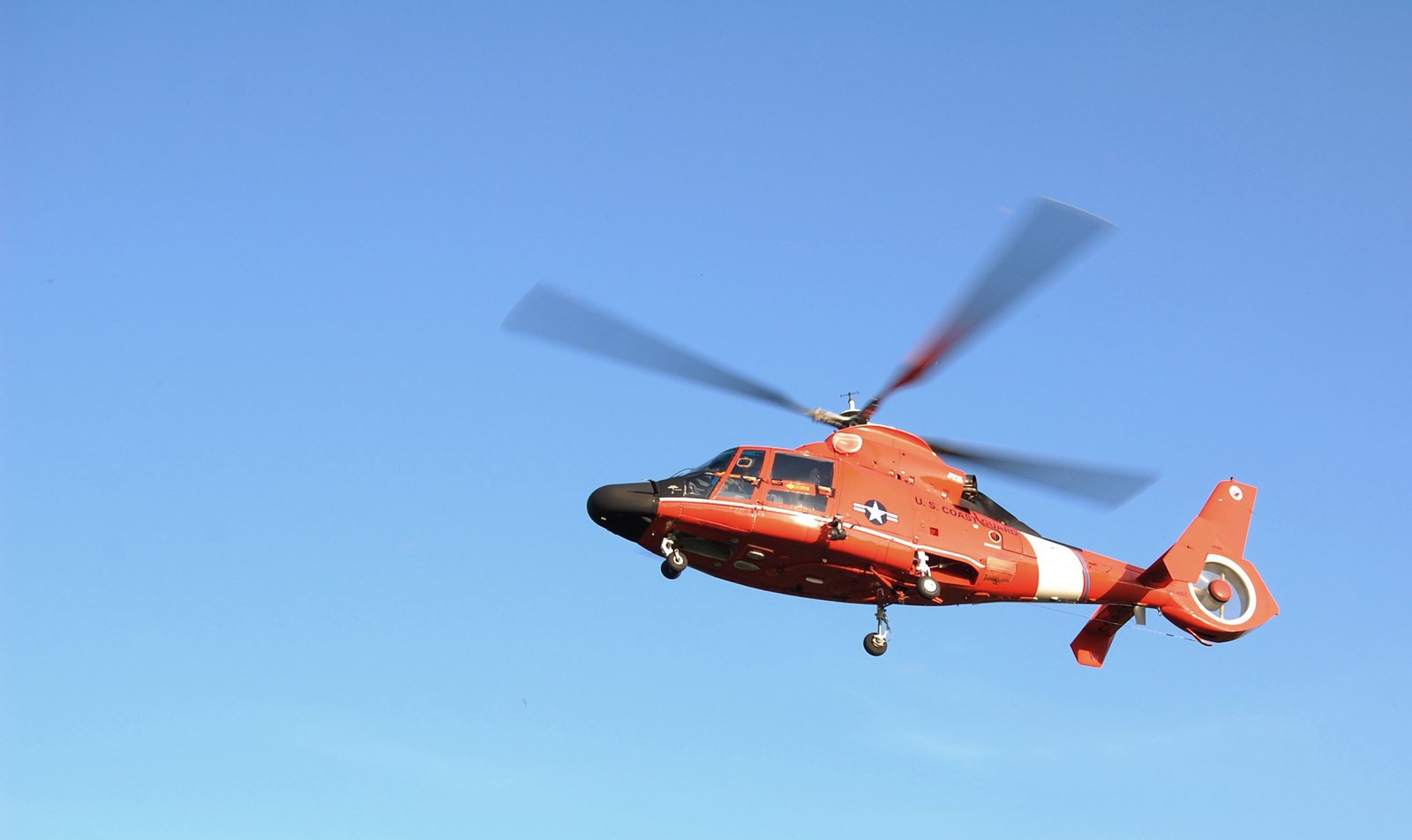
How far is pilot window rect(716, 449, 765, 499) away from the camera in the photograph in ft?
96.1

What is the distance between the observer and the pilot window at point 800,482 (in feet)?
96.2

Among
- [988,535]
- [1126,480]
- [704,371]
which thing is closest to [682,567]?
[704,371]

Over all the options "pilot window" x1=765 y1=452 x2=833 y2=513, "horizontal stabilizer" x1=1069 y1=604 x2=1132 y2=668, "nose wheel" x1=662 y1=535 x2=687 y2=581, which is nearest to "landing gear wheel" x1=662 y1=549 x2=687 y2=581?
"nose wheel" x1=662 y1=535 x2=687 y2=581

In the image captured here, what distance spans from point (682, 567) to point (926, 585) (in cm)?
450

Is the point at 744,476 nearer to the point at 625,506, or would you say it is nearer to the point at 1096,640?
the point at 625,506

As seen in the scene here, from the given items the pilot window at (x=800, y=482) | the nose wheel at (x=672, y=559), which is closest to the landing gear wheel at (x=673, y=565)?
the nose wheel at (x=672, y=559)

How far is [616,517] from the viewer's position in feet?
95.5

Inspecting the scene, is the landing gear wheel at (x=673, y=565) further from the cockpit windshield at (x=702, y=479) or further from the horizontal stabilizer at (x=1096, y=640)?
the horizontal stabilizer at (x=1096, y=640)

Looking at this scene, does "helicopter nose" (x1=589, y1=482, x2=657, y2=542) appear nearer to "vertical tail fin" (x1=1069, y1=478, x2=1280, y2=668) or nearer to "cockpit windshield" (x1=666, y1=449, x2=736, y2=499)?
"cockpit windshield" (x1=666, y1=449, x2=736, y2=499)

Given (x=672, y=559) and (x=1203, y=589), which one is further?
(x=1203, y=589)

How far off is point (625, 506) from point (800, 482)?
3278 millimetres

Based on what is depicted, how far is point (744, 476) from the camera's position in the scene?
29.5 m

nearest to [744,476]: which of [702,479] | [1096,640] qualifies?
[702,479]

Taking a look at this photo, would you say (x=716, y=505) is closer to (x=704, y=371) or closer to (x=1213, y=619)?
(x=704, y=371)
